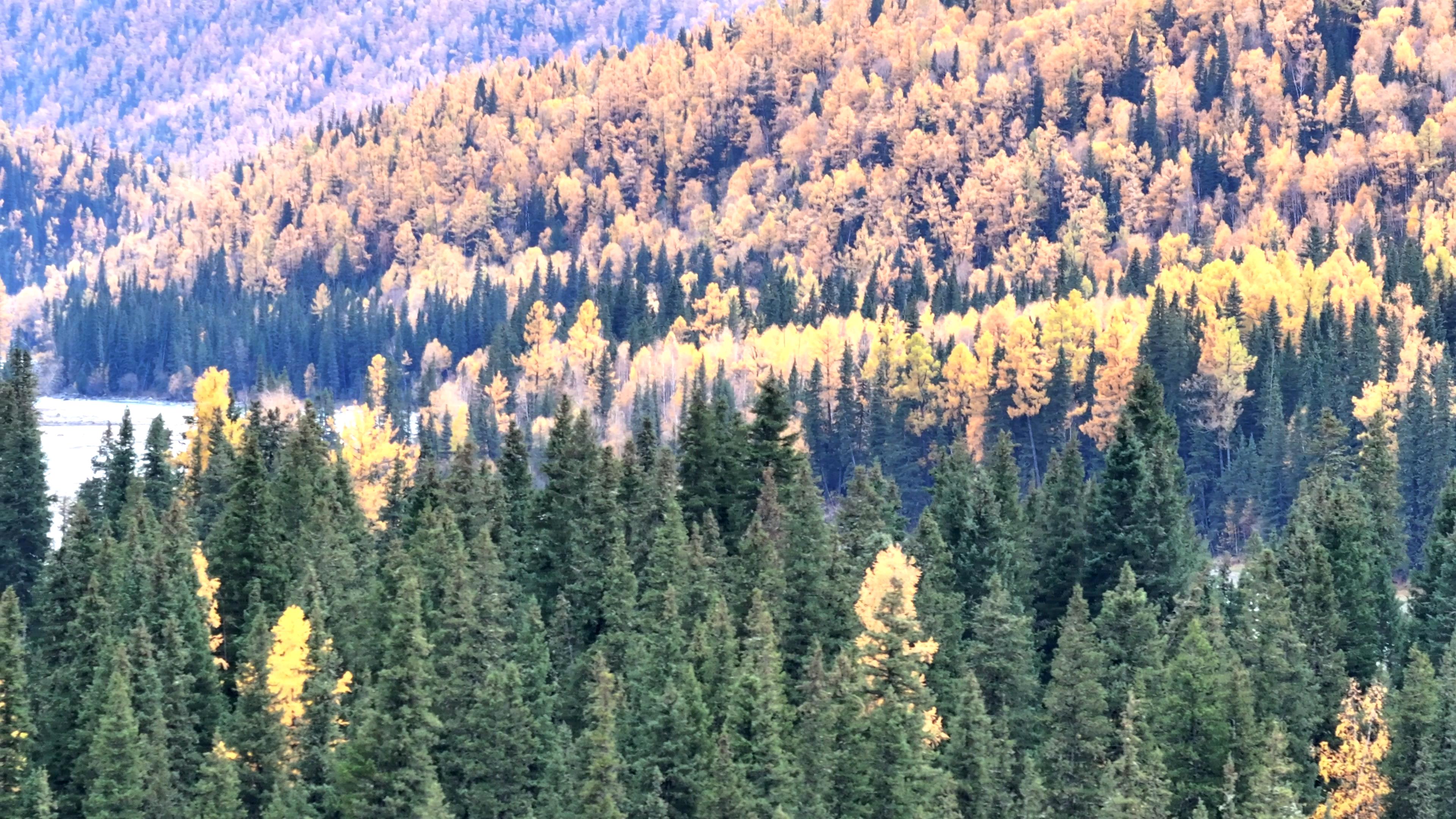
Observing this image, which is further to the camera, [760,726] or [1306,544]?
[1306,544]

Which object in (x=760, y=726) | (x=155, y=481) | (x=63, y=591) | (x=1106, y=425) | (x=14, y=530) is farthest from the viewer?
(x=1106, y=425)

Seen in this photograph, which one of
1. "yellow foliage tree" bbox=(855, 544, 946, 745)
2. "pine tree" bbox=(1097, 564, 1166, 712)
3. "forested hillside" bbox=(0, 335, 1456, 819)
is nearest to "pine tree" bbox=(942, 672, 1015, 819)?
"forested hillside" bbox=(0, 335, 1456, 819)

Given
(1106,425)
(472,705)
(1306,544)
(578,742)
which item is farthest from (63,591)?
(1106,425)

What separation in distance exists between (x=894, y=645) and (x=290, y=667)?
21412 mm

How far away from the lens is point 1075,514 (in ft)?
313

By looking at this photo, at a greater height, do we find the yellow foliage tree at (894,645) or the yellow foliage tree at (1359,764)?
the yellow foliage tree at (894,645)

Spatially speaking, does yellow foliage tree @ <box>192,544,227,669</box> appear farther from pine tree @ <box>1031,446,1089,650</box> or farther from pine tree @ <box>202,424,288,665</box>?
pine tree @ <box>1031,446,1089,650</box>

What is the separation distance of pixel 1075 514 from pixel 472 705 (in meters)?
31.5

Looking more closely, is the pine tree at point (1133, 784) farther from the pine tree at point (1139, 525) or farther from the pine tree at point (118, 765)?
the pine tree at point (118, 765)

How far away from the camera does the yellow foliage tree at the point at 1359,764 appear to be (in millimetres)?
71188

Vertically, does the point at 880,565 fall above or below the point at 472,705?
above

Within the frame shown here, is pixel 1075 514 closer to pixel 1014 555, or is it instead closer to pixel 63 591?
pixel 1014 555

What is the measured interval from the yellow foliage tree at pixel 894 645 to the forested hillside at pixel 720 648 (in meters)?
0.14

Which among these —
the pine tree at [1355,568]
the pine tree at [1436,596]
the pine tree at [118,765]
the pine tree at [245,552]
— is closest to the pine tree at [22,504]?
the pine tree at [245,552]
